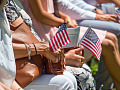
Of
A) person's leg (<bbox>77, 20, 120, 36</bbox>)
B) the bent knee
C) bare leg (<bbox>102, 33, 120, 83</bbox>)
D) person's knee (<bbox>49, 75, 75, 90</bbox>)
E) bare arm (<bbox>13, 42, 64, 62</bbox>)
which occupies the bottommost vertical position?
bare leg (<bbox>102, 33, 120, 83</bbox>)

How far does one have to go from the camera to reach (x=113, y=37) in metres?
3.45

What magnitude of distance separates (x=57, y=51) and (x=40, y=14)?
2.35 ft

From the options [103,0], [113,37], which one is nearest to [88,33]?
[113,37]

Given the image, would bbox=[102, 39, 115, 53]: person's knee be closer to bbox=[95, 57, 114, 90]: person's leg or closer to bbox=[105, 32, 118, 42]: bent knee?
bbox=[105, 32, 118, 42]: bent knee

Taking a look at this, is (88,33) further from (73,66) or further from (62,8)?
(62,8)

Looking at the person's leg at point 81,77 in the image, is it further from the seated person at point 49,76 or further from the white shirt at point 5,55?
the white shirt at point 5,55

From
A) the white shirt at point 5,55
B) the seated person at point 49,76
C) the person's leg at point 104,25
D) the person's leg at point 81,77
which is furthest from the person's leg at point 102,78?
the white shirt at point 5,55

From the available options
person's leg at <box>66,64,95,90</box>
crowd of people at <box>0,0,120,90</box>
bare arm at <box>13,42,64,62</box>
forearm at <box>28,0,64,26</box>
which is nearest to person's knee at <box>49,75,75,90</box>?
crowd of people at <box>0,0,120,90</box>

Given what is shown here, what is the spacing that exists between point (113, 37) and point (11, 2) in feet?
5.21

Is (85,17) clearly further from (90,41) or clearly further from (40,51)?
(40,51)

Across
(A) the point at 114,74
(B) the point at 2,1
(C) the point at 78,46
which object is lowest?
(A) the point at 114,74

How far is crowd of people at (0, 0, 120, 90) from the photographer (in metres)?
1.79

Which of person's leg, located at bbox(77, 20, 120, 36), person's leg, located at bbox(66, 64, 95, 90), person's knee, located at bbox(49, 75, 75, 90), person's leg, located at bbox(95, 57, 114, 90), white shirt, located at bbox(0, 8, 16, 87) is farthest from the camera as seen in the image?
person's leg, located at bbox(95, 57, 114, 90)

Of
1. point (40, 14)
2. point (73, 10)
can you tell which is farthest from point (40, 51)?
point (73, 10)
